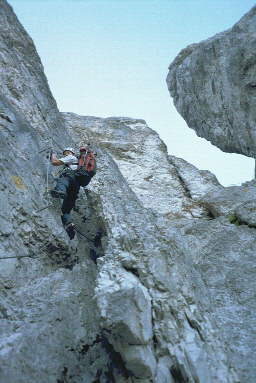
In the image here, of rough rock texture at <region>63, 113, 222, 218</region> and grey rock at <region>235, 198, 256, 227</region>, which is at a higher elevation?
rough rock texture at <region>63, 113, 222, 218</region>

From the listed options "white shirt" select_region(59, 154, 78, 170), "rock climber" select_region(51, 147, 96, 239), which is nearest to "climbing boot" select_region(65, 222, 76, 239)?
"rock climber" select_region(51, 147, 96, 239)

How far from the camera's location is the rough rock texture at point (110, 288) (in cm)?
769

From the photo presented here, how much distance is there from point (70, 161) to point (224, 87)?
21.3 m

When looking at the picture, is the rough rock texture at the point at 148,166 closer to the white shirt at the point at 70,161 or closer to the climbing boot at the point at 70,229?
the white shirt at the point at 70,161

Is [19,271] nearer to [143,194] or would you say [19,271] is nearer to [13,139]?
[13,139]

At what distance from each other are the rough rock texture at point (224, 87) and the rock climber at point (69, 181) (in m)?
19.6

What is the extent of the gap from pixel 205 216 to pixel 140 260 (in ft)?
28.7

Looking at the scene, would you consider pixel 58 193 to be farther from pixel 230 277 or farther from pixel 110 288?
pixel 230 277

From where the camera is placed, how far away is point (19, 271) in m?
9.24

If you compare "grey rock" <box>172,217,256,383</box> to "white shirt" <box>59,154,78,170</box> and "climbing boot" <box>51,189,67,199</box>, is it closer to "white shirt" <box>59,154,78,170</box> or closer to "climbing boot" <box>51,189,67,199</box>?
"climbing boot" <box>51,189,67,199</box>

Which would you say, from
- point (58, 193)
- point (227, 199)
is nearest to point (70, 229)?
point (58, 193)

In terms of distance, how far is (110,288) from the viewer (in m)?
8.40

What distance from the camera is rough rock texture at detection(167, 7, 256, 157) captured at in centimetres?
2920

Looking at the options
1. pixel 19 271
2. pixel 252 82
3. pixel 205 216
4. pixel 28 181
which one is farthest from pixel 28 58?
pixel 252 82
